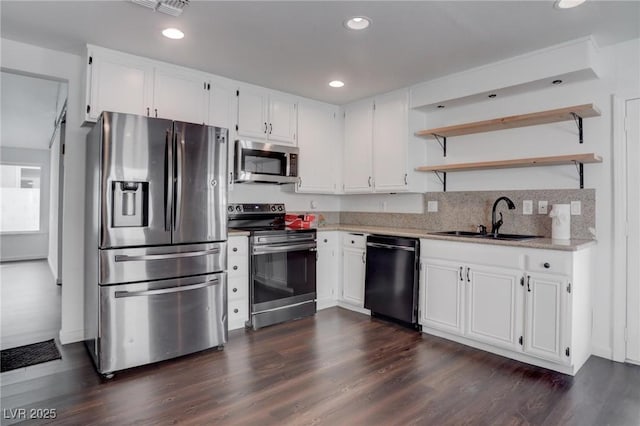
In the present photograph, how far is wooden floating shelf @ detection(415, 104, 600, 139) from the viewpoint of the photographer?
2.79 meters

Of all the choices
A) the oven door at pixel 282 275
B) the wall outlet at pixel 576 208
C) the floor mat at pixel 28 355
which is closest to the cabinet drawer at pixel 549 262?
the wall outlet at pixel 576 208

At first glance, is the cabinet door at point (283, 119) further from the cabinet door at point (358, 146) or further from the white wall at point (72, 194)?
the white wall at point (72, 194)

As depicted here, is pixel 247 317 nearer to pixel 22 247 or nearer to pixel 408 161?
pixel 408 161

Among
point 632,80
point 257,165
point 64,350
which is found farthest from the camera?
point 257,165

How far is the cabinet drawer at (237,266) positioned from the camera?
11.2 ft

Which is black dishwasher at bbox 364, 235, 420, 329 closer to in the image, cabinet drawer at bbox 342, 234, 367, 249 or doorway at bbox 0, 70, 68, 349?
cabinet drawer at bbox 342, 234, 367, 249

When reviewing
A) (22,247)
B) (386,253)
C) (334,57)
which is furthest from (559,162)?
(22,247)

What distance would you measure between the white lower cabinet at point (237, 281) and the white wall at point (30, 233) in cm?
701

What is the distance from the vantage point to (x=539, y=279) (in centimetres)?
265

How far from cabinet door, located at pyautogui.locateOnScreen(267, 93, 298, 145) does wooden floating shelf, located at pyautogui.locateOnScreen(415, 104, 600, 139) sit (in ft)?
4.54

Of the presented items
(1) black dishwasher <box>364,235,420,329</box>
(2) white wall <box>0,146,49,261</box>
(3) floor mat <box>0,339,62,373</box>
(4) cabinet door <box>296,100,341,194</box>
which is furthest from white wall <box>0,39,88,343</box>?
(2) white wall <box>0,146,49,261</box>

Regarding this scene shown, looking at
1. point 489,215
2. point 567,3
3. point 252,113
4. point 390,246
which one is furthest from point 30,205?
point 567,3

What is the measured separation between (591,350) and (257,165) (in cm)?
336

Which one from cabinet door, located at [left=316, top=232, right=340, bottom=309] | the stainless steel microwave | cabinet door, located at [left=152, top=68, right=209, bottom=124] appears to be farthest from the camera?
cabinet door, located at [left=316, top=232, right=340, bottom=309]
